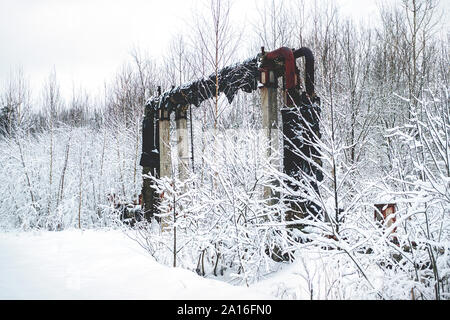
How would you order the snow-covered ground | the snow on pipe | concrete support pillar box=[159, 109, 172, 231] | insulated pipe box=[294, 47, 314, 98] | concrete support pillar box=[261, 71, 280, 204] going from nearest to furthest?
the snow-covered ground < insulated pipe box=[294, 47, 314, 98] < the snow on pipe < concrete support pillar box=[261, 71, 280, 204] < concrete support pillar box=[159, 109, 172, 231]

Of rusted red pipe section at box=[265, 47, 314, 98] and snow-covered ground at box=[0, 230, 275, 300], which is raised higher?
rusted red pipe section at box=[265, 47, 314, 98]

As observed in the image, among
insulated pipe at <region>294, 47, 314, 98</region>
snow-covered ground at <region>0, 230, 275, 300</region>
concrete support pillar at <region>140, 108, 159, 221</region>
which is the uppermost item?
insulated pipe at <region>294, 47, 314, 98</region>

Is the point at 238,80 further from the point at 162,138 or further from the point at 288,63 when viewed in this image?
the point at 162,138

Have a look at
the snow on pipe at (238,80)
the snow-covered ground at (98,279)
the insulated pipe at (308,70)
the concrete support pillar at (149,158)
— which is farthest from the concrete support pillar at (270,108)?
the concrete support pillar at (149,158)

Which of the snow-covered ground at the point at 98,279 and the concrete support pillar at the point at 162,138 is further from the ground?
the concrete support pillar at the point at 162,138

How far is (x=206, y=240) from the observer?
493 cm

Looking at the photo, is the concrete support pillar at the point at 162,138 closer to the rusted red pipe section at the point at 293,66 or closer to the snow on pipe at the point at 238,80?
the snow on pipe at the point at 238,80

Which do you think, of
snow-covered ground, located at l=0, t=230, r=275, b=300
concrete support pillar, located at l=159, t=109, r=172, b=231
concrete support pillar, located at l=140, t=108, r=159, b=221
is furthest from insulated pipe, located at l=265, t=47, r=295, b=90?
concrete support pillar, located at l=140, t=108, r=159, b=221

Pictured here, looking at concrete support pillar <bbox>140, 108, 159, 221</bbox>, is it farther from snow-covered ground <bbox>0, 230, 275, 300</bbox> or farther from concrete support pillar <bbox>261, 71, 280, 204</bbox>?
concrete support pillar <bbox>261, 71, 280, 204</bbox>

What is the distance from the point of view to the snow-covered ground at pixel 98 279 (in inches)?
111

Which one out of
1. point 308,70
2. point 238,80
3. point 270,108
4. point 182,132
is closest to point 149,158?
point 182,132

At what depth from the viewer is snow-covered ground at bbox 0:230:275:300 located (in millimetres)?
2826

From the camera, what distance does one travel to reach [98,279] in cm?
342
